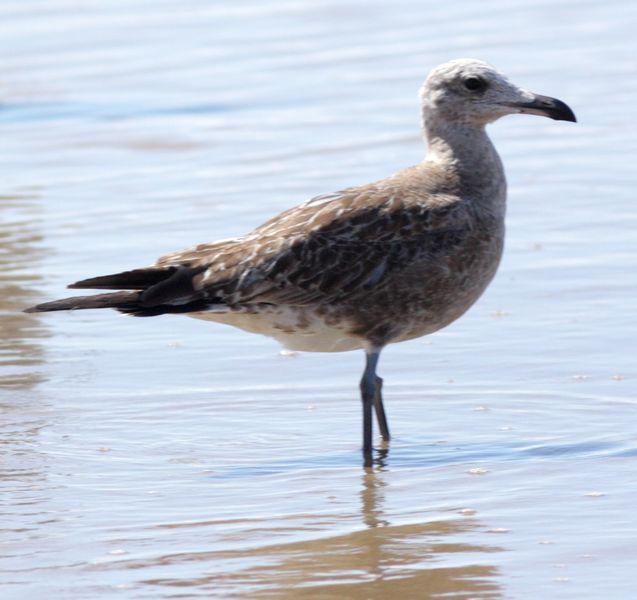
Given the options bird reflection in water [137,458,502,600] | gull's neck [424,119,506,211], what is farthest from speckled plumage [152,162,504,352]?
bird reflection in water [137,458,502,600]

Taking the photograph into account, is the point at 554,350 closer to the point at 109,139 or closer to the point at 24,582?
the point at 24,582

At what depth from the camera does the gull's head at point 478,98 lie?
7.82 m

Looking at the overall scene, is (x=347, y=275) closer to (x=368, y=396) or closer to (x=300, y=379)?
(x=368, y=396)

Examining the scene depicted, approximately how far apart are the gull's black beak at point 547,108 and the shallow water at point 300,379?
119 cm

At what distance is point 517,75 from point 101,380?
7390 millimetres

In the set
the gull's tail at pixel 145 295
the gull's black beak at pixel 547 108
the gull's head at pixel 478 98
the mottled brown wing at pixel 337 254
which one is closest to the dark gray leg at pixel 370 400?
the mottled brown wing at pixel 337 254

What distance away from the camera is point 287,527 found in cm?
627

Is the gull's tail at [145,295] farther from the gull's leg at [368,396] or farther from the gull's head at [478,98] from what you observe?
the gull's head at [478,98]

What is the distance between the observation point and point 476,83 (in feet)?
25.8

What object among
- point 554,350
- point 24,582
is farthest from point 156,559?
point 554,350

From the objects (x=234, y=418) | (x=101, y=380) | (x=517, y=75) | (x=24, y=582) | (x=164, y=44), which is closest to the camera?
(x=24, y=582)

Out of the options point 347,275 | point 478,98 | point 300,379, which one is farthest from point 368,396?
point 478,98

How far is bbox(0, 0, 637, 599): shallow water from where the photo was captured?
5.96m

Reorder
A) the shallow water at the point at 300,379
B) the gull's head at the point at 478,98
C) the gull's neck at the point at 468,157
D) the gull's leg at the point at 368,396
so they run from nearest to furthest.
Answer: the shallow water at the point at 300,379 < the gull's leg at the point at 368,396 < the gull's neck at the point at 468,157 < the gull's head at the point at 478,98
